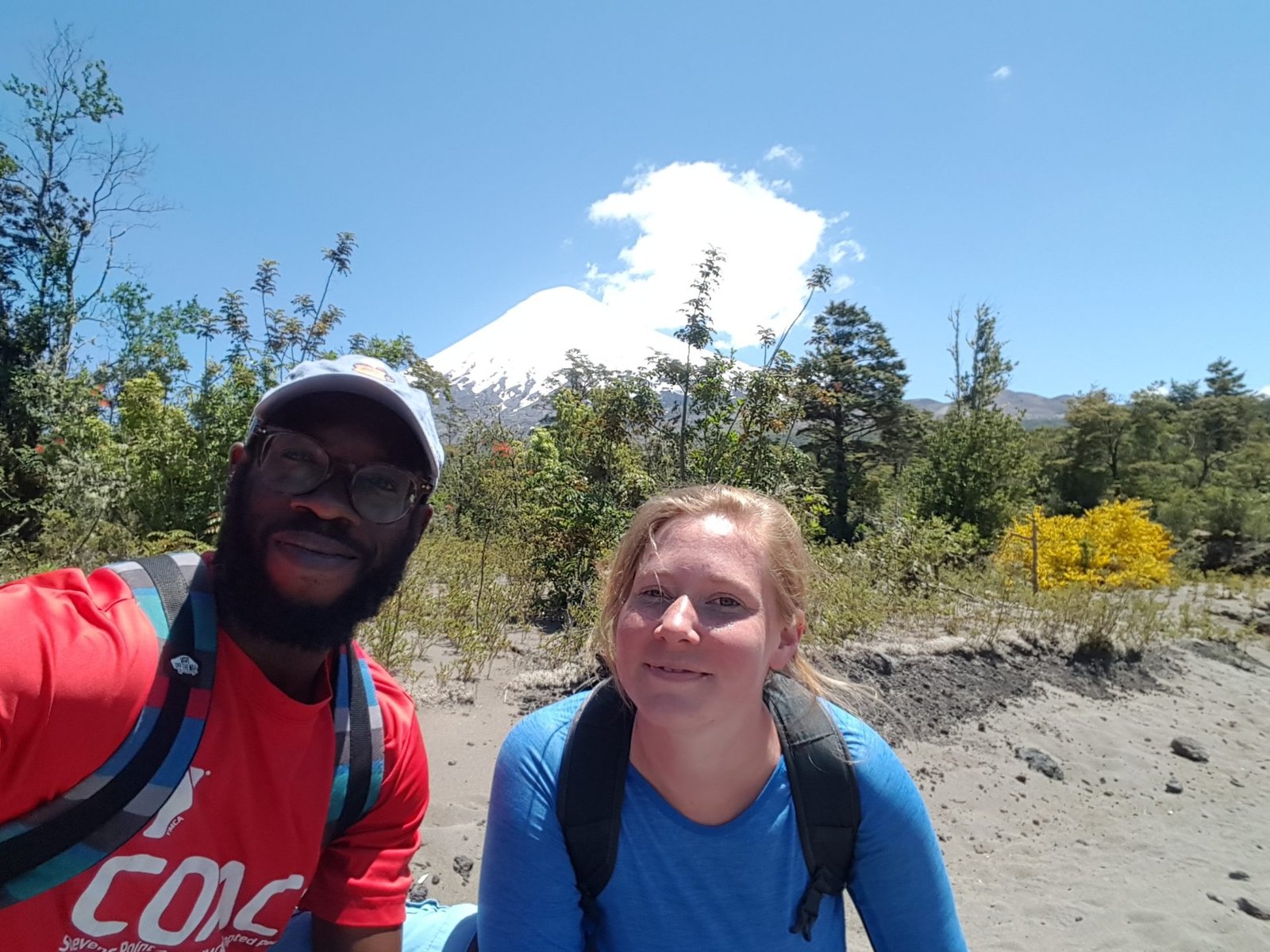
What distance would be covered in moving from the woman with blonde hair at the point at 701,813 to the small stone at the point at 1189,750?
17.5ft

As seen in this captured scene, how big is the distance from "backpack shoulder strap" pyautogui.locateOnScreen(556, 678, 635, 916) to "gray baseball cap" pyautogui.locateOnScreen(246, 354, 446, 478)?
675 millimetres

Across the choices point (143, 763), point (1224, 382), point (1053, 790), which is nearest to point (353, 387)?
point (143, 763)

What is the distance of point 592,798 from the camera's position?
4.22 feet

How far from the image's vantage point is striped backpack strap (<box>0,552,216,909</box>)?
3.09ft

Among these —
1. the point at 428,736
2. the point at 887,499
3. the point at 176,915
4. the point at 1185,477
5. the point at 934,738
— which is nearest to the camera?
the point at 176,915

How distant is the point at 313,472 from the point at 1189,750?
6611 mm

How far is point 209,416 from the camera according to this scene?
25.3 feet

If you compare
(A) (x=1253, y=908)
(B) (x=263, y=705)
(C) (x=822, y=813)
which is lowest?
(A) (x=1253, y=908)

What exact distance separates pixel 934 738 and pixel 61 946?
191 inches

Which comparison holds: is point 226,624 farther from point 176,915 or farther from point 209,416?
point 209,416

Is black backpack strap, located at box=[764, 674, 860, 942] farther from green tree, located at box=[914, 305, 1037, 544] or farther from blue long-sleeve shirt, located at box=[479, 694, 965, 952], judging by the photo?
green tree, located at box=[914, 305, 1037, 544]

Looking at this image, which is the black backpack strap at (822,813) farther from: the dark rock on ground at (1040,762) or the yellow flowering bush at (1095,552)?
the yellow flowering bush at (1095,552)

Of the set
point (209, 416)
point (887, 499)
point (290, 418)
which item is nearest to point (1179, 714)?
point (290, 418)

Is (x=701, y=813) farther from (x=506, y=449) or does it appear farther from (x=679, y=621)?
(x=506, y=449)
